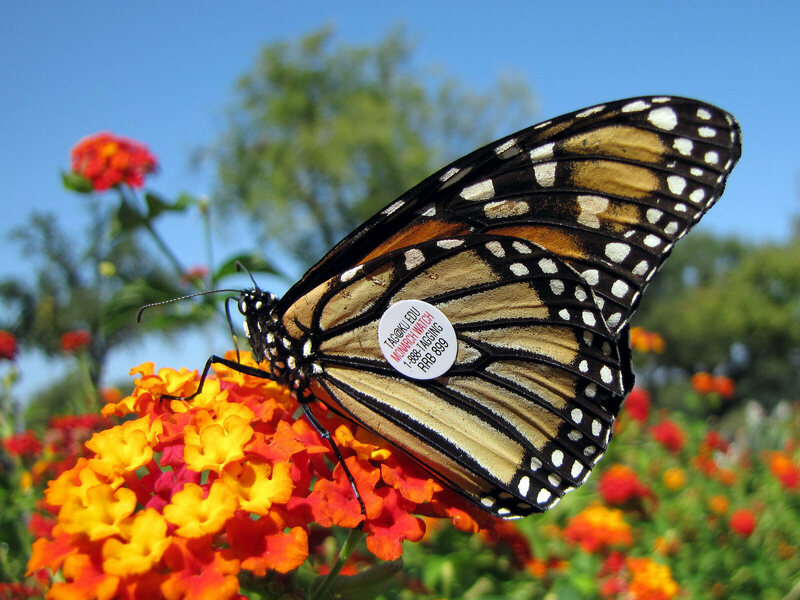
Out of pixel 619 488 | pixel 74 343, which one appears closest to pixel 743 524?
pixel 619 488

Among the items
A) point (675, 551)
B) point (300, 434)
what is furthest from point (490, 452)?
point (675, 551)

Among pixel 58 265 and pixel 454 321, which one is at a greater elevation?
pixel 58 265

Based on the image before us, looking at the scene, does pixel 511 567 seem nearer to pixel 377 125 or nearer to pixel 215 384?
pixel 215 384

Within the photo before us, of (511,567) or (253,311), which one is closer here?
(253,311)

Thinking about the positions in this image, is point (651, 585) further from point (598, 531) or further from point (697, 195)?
point (697, 195)

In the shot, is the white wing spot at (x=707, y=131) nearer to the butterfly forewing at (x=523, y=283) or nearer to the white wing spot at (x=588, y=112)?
the butterfly forewing at (x=523, y=283)
